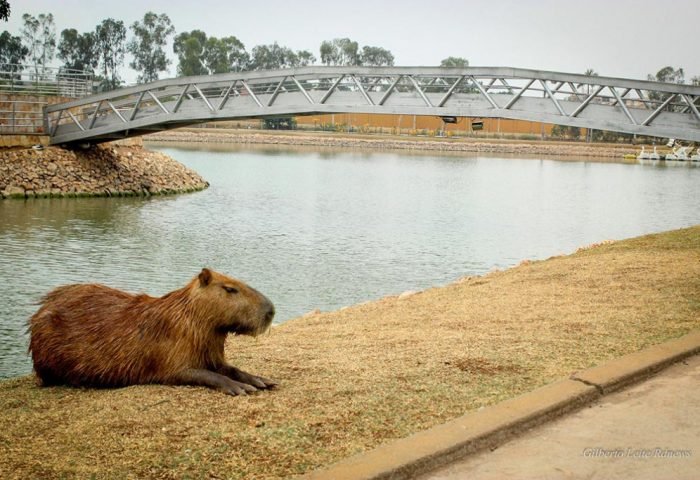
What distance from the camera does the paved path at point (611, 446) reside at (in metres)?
4.29

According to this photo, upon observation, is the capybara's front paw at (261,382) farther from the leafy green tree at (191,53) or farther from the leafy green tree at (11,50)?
the leafy green tree at (191,53)

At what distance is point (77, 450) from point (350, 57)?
484 feet

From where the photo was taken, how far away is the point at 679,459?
4.48m

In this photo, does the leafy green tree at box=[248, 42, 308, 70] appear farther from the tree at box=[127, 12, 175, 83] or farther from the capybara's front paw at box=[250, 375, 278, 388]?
the capybara's front paw at box=[250, 375, 278, 388]

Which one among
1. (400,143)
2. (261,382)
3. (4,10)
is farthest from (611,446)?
(400,143)

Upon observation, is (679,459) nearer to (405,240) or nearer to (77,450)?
(77,450)

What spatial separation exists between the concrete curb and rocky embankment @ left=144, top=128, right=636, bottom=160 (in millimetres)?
83843

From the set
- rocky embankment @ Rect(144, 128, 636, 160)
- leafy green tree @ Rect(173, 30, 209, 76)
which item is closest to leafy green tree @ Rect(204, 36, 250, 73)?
leafy green tree @ Rect(173, 30, 209, 76)

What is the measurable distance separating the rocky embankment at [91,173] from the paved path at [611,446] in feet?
89.1

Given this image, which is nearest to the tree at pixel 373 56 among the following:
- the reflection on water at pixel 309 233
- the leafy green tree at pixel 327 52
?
the leafy green tree at pixel 327 52

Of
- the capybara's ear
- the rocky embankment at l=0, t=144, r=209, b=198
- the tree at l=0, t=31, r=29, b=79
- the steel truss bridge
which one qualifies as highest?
the tree at l=0, t=31, r=29, b=79

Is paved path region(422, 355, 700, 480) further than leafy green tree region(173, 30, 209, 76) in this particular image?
No

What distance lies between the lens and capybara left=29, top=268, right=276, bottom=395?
543 centimetres

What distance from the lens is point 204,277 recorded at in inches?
213
